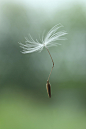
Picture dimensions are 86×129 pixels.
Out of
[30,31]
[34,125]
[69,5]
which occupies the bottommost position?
[34,125]

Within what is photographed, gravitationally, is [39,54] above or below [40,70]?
above

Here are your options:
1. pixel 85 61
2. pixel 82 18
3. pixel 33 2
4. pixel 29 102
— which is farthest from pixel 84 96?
pixel 33 2

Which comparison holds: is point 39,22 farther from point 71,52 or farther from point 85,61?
point 85,61

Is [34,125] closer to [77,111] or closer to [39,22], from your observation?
[77,111]

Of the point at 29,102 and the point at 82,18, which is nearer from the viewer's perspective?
the point at 82,18

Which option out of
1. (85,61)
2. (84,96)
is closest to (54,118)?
(84,96)

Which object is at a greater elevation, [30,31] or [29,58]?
[30,31]
